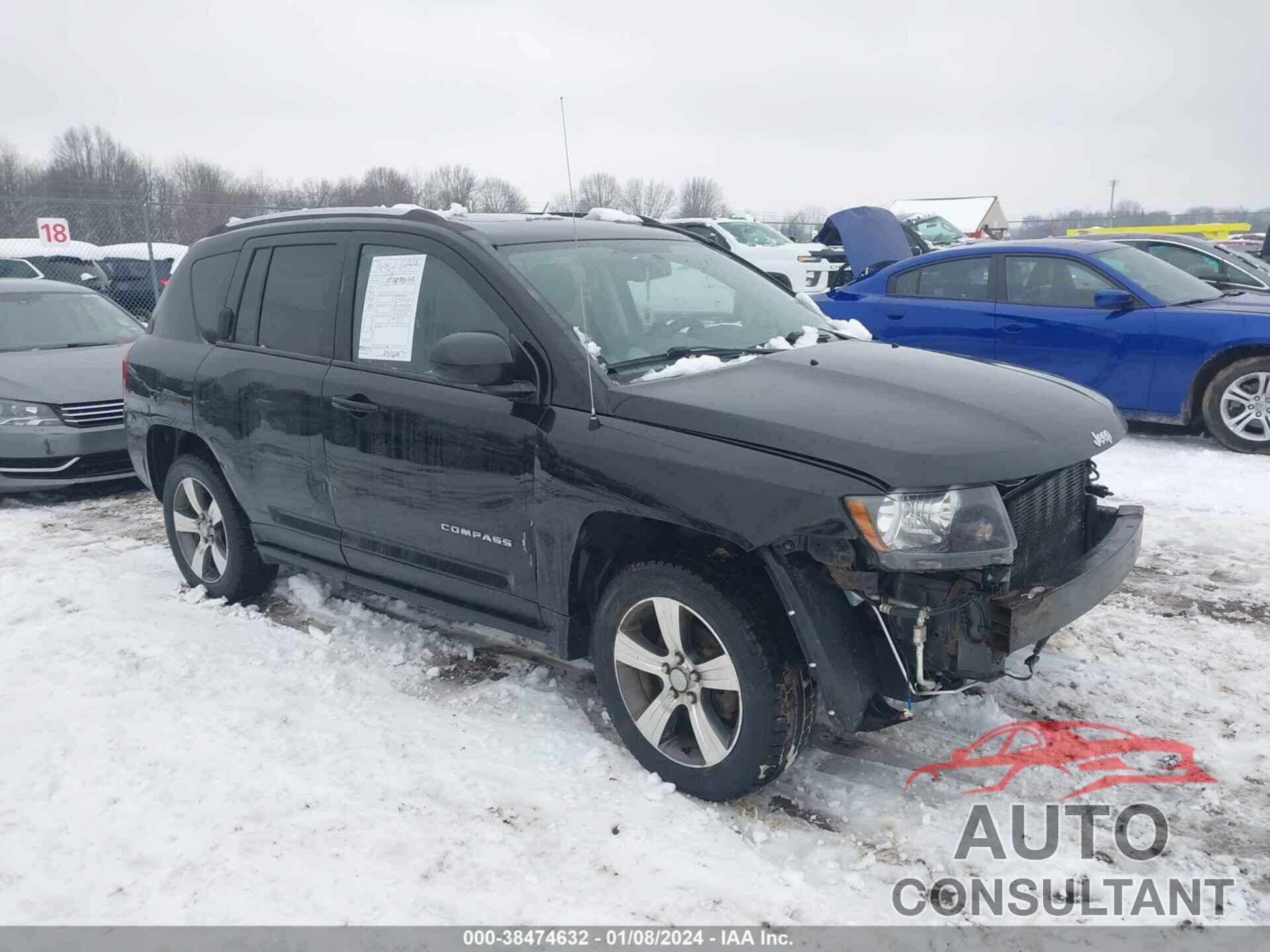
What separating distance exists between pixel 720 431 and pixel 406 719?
69.7 inches

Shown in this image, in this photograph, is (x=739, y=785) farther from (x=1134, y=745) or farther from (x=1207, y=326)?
(x=1207, y=326)

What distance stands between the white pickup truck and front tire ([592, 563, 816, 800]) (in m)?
11.3

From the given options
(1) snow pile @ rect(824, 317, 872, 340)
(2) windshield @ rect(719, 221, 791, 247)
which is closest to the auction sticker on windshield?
(1) snow pile @ rect(824, 317, 872, 340)

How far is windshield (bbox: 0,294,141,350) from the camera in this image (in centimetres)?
832

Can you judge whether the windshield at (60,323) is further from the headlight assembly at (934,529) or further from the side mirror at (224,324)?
the headlight assembly at (934,529)

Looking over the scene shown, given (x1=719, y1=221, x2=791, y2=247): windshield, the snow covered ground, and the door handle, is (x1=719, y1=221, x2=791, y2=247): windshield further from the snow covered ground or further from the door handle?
the door handle

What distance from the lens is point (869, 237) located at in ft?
42.9

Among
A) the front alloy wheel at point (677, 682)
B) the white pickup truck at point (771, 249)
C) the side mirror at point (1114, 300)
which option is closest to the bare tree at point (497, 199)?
the front alloy wheel at point (677, 682)

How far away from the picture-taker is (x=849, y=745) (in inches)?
141

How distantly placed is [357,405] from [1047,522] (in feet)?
8.77

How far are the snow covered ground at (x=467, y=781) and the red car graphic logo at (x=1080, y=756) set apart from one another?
0.18 feet

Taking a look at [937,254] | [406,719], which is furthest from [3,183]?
[406,719]

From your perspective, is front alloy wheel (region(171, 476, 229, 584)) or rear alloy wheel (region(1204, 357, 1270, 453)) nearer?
front alloy wheel (region(171, 476, 229, 584))

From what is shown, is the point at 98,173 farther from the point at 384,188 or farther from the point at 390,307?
the point at 390,307
